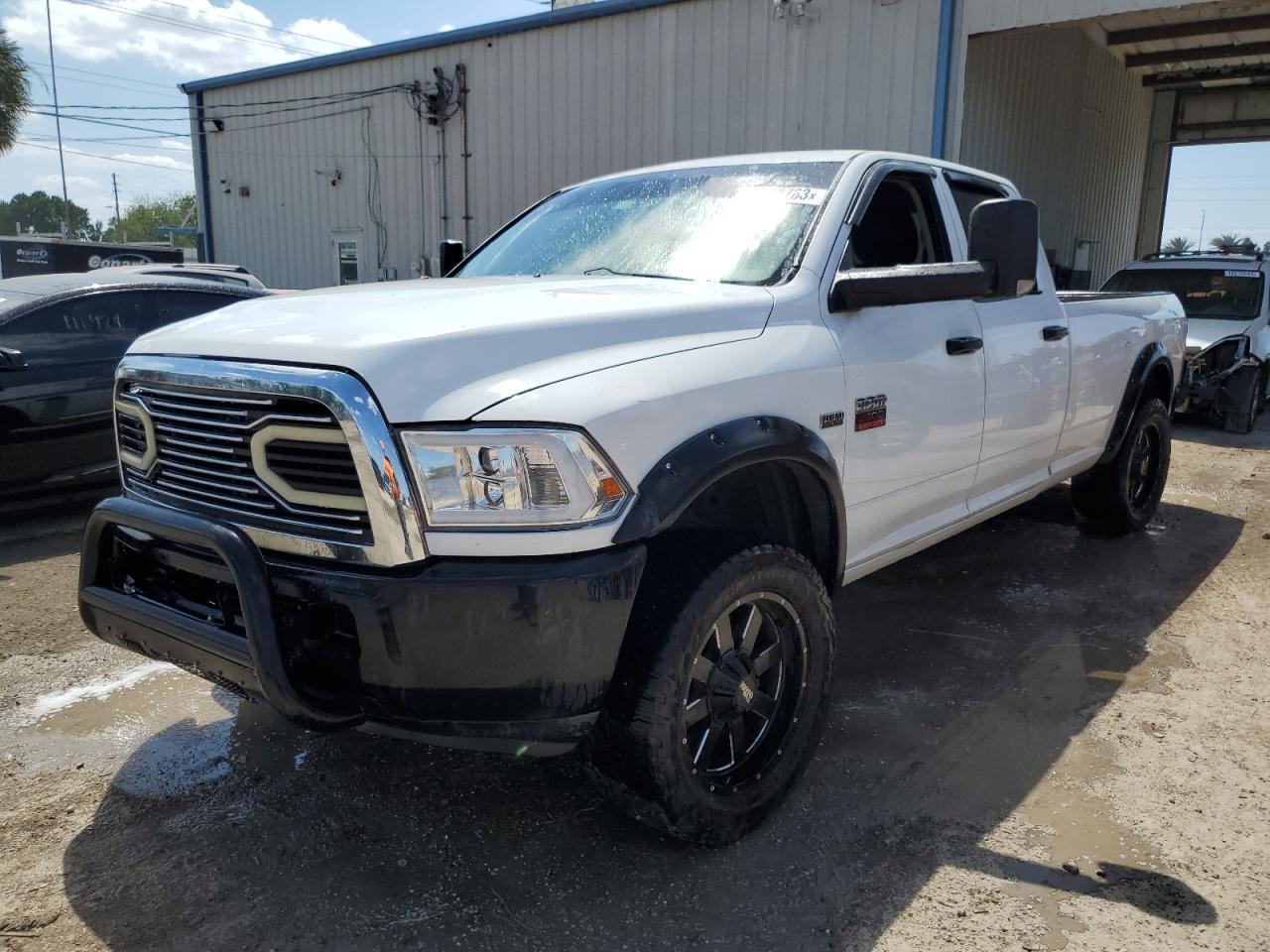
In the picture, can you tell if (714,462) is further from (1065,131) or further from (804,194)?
(1065,131)

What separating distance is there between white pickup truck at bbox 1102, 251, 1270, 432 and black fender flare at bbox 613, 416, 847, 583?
317 inches

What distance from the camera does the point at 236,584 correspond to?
2.25 m

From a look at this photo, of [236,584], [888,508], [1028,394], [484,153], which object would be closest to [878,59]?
[484,153]

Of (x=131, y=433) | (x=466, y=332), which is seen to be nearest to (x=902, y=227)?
(x=466, y=332)

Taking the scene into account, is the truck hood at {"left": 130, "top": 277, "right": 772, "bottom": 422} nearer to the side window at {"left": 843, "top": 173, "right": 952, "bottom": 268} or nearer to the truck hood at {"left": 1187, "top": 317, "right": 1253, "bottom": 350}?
the side window at {"left": 843, "top": 173, "right": 952, "bottom": 268}

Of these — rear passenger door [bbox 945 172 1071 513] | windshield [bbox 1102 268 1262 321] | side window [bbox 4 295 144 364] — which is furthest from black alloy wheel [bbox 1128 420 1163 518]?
side window [bbox 4 295 144 364]

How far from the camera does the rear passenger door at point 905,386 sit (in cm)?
315

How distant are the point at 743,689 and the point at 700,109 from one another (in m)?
11.3

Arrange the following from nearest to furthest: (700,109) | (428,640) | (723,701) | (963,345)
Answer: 1. (428,640)
2. (723,701)
3. (963,345)
4. (700,109)

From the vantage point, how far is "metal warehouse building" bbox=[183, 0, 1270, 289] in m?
11.2

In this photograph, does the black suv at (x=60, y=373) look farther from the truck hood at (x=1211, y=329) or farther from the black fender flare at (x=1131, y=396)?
the truck hood at (x=1211, y=329)

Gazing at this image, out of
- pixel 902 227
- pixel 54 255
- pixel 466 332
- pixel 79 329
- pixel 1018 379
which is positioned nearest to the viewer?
pixel 466 332

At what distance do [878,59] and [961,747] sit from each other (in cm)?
975

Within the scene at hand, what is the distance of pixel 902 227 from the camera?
3.88 meters
